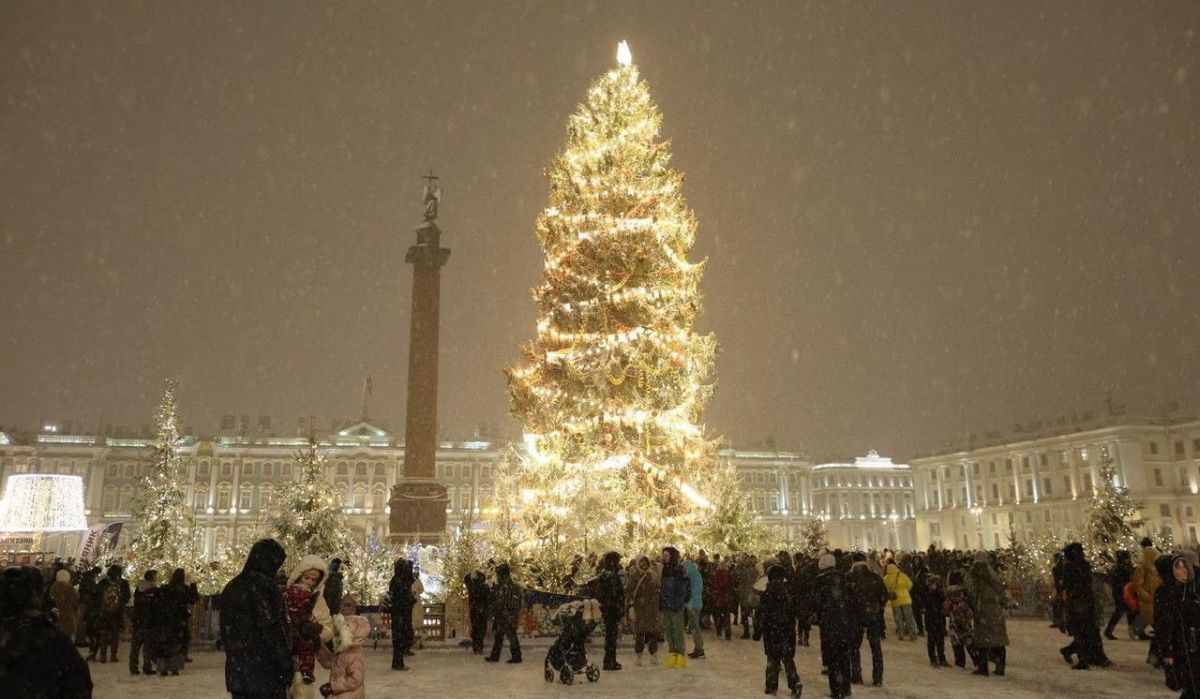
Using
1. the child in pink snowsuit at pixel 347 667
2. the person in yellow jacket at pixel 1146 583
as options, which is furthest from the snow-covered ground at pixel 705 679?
the child in pink snowsuit at pixel 347 667

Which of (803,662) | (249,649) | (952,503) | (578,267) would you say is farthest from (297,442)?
(249,649)

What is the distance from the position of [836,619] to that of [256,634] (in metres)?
6.12

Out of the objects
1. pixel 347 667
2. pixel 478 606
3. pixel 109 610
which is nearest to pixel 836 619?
pixel 347 667

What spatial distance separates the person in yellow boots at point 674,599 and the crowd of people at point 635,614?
2 centimetres

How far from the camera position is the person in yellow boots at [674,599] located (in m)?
11.2

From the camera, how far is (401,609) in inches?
480

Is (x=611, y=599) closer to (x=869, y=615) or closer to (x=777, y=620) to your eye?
(x=777, y=620)

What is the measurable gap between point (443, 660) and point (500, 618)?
3.86 ft

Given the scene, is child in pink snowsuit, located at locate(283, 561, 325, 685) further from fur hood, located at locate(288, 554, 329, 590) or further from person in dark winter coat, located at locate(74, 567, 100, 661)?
person in dark winter coat, located at locate(74, 567, 100, 661)

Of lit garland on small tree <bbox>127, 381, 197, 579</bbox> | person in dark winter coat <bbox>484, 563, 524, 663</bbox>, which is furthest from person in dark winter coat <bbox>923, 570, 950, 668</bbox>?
lit garland on small tree <bbox>127, 381, 197, 579</bbox>

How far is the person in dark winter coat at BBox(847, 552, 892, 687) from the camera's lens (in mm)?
9750

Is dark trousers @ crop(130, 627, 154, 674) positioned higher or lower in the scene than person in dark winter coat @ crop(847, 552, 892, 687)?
lower

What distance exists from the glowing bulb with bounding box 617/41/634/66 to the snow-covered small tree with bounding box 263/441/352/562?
Result: 12.0m

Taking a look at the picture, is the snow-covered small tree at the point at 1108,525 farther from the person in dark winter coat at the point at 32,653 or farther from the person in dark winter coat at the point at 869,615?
the person in dark winter coat at the point at 32,653
